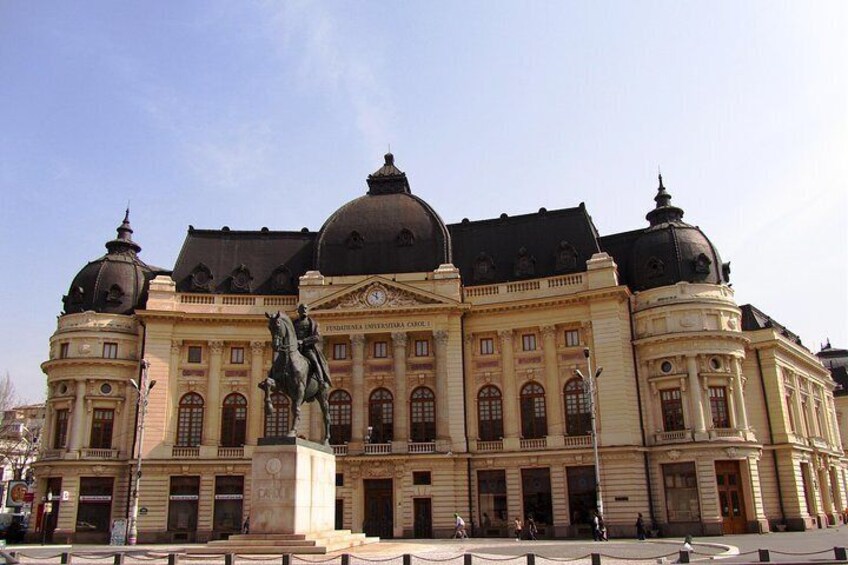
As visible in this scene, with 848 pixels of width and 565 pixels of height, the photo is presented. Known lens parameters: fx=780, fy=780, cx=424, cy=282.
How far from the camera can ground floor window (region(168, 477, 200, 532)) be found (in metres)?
54.2

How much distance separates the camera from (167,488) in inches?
2144

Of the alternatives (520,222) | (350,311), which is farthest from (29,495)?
(520,222)

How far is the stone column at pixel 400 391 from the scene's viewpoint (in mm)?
55250

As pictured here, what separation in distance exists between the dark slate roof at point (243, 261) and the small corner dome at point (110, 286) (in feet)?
10.1

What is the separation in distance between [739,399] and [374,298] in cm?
2614

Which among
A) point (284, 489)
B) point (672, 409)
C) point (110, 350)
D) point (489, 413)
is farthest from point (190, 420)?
point (672, 409)

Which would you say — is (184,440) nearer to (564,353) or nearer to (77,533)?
(77,533)

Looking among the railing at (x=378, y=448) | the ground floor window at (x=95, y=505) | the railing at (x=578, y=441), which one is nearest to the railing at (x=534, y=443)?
the railing at (x=578, y=441)

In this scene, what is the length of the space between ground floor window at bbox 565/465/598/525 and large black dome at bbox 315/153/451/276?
18.3 m

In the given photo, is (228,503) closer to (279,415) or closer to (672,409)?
(279,415)

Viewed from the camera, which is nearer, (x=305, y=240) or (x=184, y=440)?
(x=184, y=440)

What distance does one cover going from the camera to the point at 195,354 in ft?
192

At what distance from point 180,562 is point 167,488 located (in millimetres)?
31008

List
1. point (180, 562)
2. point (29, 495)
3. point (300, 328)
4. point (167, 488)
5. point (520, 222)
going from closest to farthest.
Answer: point (180, 562) < point (300, 328) < point (167, 488) < point (29, 495) < point (520, 222)
